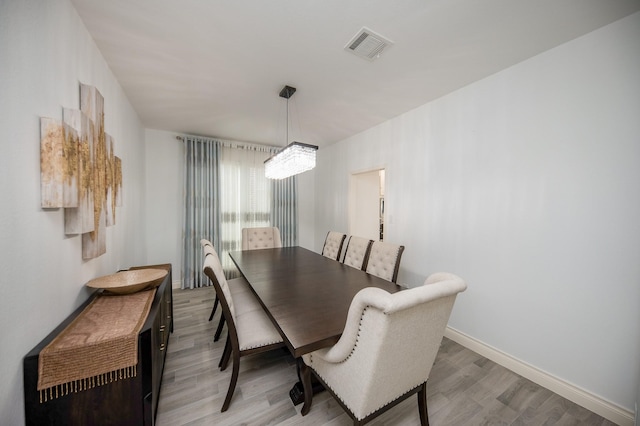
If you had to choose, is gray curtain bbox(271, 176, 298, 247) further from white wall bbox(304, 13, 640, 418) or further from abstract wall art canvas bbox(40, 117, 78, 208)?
abstract wall art canvas bbox(40, 117, 78, 208)

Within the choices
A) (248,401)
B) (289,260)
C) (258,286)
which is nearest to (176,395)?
(248,401)

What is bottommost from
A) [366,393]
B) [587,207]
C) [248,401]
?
[248,401]

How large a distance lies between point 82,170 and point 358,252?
7.87 feet

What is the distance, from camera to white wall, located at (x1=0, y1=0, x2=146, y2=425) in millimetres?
827

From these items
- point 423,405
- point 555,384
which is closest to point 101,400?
point 423,405

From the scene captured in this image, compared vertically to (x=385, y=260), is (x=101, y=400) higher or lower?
lower

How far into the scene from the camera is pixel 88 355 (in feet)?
3.12

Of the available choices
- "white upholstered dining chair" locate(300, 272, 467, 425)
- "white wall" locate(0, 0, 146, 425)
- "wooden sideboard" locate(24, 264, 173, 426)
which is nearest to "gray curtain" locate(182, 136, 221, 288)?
"white wall" locate(0, 0, 146, 425)

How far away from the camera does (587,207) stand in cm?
158

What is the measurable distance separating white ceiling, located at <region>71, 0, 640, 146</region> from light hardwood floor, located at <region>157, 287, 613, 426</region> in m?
2.62

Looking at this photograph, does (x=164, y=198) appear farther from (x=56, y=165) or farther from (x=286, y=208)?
(x=56, y=165)

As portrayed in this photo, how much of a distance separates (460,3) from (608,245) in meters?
1.90

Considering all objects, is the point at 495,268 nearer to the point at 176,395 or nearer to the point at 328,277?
the point at 328,277

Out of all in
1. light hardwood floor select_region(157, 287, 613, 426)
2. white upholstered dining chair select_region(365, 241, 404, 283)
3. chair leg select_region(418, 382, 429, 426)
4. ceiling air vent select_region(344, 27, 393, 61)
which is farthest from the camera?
white upholstered dining chair select_region(365, 241, 404, 283)
